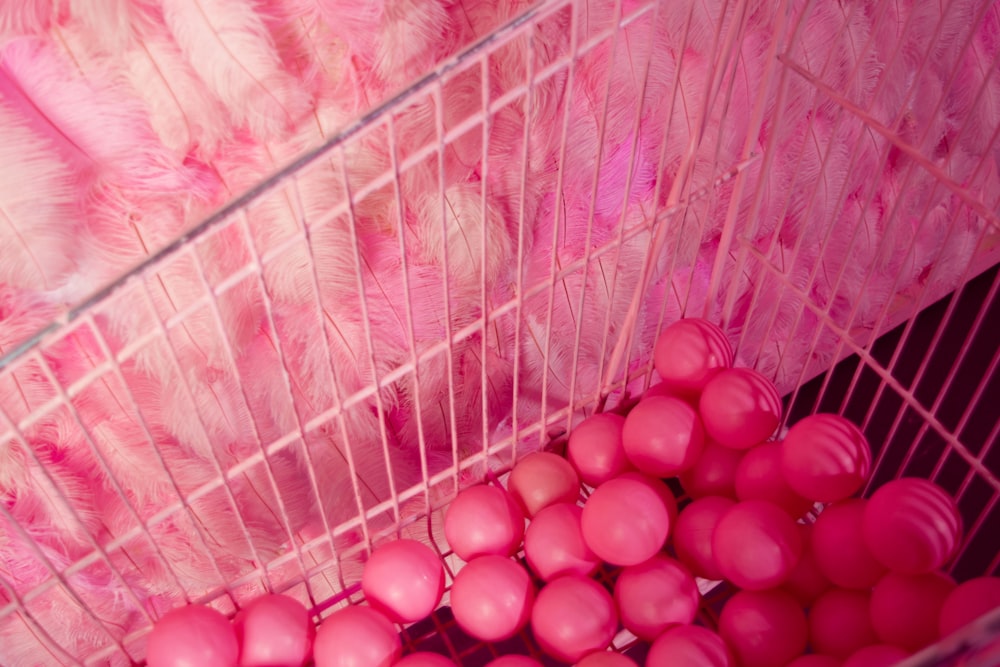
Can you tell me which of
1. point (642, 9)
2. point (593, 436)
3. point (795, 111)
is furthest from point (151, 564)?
point (795, 111)

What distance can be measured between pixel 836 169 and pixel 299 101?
863 mm

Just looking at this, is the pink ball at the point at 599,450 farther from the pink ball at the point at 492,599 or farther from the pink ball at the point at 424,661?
the pink ball at the point at 424,661

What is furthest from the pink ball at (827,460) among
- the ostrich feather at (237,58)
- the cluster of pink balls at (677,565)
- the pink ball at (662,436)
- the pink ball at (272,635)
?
the ostrich feather at (237,58)

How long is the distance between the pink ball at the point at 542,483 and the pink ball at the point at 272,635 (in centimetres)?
27

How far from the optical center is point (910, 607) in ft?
2.54

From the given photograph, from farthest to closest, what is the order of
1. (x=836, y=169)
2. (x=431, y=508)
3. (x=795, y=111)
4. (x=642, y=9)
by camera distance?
(x=836, y=169)
(x=795, y=111)
(x=431, y=508)
(x=642, y=9)

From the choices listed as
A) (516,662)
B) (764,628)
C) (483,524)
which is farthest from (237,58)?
(764,628)

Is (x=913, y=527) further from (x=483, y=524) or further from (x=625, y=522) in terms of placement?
(x=483, y=524)

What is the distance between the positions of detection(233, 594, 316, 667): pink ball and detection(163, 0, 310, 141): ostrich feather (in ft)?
1.60

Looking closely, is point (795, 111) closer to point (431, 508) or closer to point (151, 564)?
point (431, 508)

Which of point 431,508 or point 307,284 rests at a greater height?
point 307,284

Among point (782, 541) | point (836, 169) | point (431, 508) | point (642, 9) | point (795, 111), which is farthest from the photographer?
point (836, 169)

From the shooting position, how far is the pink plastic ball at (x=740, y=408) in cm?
91

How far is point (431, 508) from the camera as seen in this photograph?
96 centimetres
